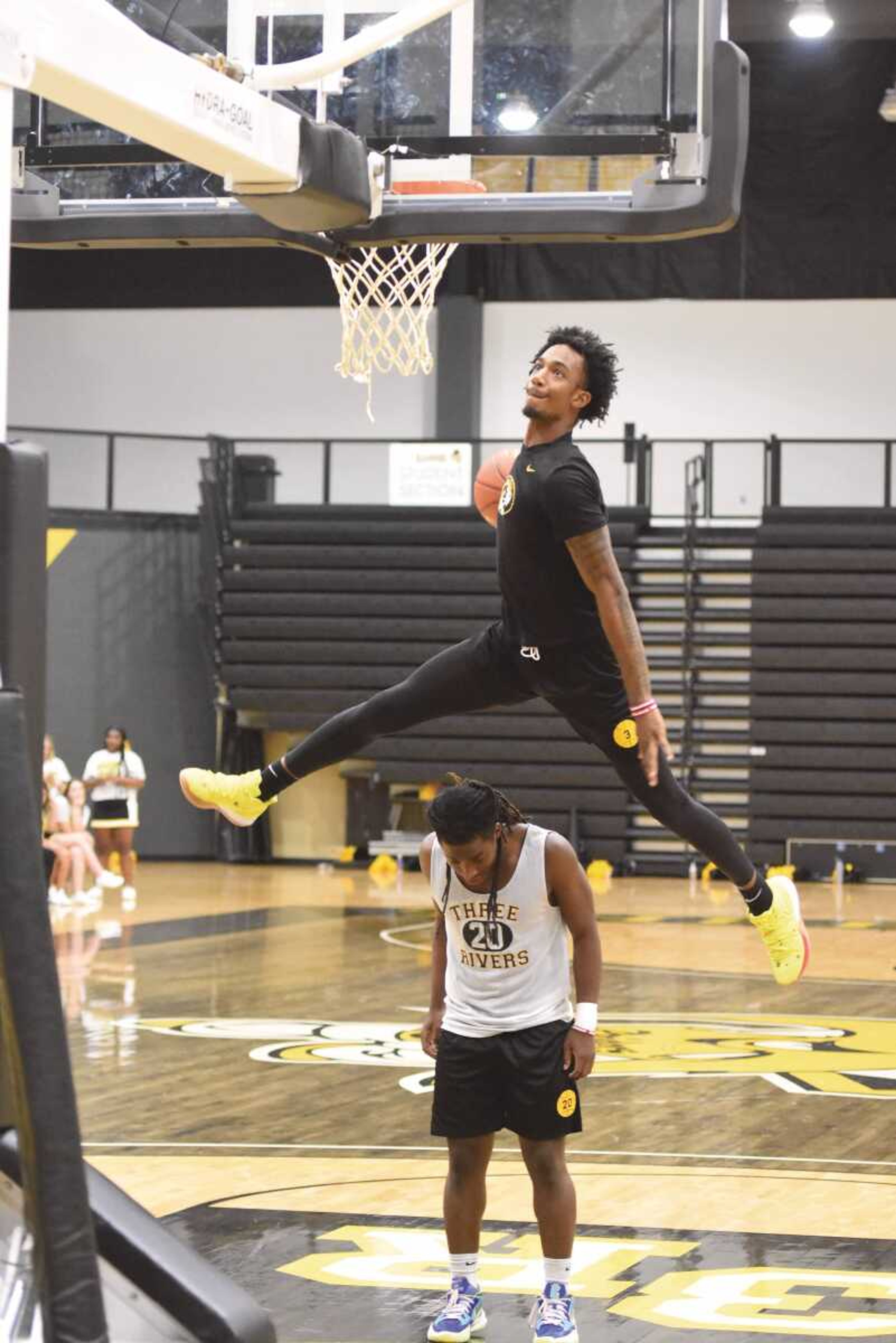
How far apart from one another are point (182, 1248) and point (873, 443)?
1826 centimetres

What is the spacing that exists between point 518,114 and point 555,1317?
12.4 feet

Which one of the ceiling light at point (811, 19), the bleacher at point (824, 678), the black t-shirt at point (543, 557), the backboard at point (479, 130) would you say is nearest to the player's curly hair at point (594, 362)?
the black t-shirt at point (543, 557)

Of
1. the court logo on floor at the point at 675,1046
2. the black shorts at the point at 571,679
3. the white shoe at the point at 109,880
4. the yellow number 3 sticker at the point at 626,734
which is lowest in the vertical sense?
the white shoe at the point at 109,880

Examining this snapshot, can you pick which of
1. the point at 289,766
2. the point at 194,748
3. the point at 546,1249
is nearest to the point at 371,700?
the point at 289,766

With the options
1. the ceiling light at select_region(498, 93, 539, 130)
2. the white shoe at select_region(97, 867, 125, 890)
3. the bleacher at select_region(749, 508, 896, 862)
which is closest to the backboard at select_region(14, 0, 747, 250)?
the ceiling light at select_region(498, 93, 539, 130)

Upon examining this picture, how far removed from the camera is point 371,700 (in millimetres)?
5582

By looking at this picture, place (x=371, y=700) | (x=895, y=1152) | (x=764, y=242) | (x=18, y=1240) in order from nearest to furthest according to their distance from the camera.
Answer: (x=18, y=1240) → (x=371, y=700) → (x=895, y=1152) → (x=764, y=242)

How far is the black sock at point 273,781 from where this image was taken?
5.66 meters

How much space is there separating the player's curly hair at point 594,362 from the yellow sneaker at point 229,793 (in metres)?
1.44

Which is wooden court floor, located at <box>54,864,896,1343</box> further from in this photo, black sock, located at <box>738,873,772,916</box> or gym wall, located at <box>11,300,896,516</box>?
gym wall, located at <box>11,300,896,516</box>

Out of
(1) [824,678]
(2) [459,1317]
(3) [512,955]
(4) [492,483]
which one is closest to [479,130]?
(4) [492,483]

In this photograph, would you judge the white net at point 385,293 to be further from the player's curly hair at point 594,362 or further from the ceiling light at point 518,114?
the player's curly hair at point 594,362

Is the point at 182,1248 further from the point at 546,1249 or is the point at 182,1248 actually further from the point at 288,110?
the point at 288,110

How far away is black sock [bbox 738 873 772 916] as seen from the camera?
19.1ft
